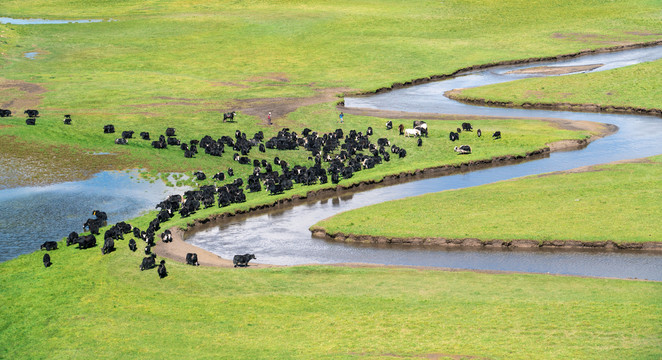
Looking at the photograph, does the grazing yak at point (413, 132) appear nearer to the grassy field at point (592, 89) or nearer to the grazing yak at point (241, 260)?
the grassy field at point (592, 89)

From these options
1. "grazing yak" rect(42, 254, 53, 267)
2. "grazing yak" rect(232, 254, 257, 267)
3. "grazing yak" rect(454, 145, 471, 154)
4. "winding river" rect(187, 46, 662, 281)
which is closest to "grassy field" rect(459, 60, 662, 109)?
"winding river" rect(187, 46, 662, 281)

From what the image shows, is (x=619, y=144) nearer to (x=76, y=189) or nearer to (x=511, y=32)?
(x=76, y=189)

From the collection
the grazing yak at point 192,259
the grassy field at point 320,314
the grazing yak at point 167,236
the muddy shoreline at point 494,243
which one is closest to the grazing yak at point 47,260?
the grassy field at point 320,314

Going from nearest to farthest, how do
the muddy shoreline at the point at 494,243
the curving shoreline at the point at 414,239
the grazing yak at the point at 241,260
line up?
the muddy shoreline at the point at 494,243 < the grazing yak at the point at 241,260 < the curving shoreline at the point at 414,239

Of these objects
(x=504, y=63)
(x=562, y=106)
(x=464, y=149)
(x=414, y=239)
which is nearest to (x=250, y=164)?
(x=464, y=149)

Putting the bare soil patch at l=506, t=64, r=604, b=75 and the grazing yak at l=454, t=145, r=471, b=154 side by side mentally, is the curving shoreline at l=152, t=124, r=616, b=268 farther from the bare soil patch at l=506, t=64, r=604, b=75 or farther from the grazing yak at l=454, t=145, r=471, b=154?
the bare soil patch at l=506, t=64, r=604, b=75

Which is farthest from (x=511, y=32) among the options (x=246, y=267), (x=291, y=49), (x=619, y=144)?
(x=246, y=267)

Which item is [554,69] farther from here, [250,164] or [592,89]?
[250,164]
